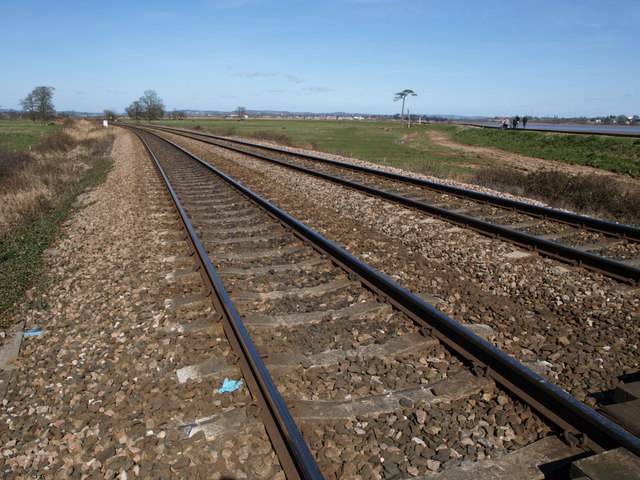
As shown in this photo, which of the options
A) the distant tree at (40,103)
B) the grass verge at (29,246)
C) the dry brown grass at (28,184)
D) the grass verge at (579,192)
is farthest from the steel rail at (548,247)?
the distant tree at (40,103)

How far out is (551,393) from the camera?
3.11 m

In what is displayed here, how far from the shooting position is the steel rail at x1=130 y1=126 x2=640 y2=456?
2.79 meters

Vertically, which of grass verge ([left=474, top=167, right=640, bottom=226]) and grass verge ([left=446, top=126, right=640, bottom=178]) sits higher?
grass verge ([left=446, top=126, right=640, bottom=178])

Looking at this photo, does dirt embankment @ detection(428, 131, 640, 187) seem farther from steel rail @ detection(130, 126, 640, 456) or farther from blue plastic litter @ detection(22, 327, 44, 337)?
blue plastic litter @ detection(22, 327, 44, 337)

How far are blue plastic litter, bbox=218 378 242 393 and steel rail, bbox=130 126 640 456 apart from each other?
6.00 feet

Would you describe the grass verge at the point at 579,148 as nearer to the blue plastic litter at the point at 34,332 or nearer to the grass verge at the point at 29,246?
the grass verge at the point at 29,246

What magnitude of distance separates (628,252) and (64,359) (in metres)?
7.58

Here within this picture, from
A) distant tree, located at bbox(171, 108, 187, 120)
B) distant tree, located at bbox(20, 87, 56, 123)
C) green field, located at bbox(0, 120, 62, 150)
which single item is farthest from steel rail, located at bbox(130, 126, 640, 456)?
distant tree, located at bbox(171, 108, 187, 120)

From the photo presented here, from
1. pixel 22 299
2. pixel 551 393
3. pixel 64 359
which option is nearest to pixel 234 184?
pixel 22 299

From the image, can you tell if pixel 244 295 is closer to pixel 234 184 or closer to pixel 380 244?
pixel 380 244

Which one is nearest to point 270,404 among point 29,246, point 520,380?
point 520,380

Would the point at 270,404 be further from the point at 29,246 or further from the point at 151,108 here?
the point at 151,108

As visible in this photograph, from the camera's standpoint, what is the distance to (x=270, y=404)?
125 inches

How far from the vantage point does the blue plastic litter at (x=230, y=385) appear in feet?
11.7
